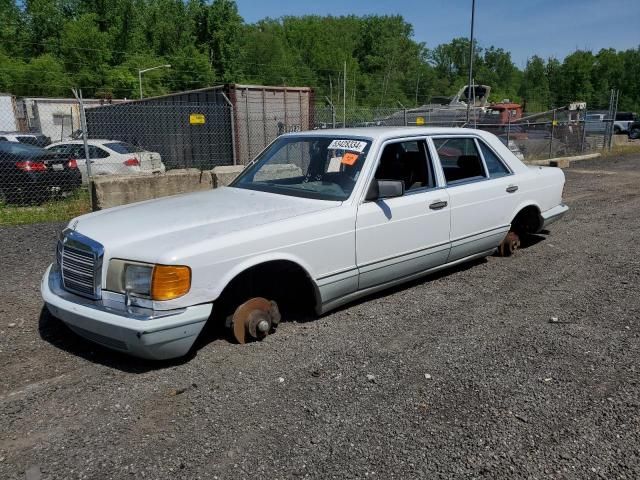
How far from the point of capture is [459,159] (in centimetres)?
543

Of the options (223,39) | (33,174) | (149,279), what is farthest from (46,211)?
(223,39)

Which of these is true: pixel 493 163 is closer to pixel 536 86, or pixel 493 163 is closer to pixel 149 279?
pixel 149 279

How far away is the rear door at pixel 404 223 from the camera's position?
14.3 ft

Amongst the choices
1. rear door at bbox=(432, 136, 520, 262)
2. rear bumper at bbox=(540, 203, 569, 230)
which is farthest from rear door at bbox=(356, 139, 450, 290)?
rear bumper at bbox=(540, 203, 569, 230)

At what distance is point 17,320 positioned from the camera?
176 inches

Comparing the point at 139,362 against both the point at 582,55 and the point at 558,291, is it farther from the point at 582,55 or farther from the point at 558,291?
the point at 582,55

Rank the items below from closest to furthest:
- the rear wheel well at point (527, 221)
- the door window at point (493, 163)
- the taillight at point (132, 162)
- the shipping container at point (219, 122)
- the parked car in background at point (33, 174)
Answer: the door window at point (493, 163), the rear wheel well at point (527, 221), the parked car in background at point (33, 174), the taillight at point (132, 162), the shipping container at point (219, 122)

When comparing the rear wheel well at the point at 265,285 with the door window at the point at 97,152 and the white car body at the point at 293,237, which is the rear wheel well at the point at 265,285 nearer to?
the white car body at the point at 293,237

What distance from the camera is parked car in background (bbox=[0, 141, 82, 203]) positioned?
10.4m

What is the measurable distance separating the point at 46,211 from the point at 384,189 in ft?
23.6

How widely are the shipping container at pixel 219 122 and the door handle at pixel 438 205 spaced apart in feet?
32.1

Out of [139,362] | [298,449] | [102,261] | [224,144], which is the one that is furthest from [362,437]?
[224,144]

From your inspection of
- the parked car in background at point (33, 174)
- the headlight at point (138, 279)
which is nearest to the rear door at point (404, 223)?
the headlight at point (138, 279)

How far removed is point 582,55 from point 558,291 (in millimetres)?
94552
